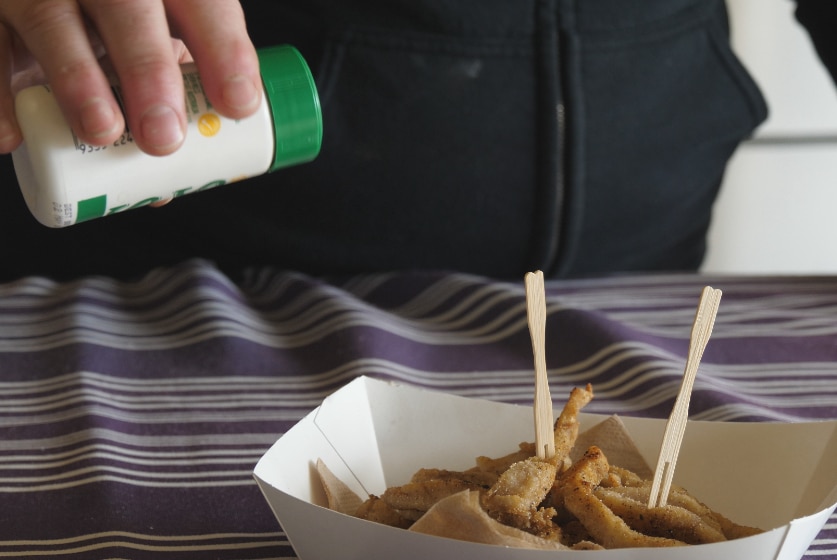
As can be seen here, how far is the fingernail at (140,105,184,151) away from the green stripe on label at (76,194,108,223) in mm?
48

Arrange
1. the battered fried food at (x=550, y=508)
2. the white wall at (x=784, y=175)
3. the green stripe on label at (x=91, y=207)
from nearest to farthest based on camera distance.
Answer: the battered fried food at (x=550, y=508)
the green stripe on label at (x=91, y=207)
the white wall at (x=784, y=175)

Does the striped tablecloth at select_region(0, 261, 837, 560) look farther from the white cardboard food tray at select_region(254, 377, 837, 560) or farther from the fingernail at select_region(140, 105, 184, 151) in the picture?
the fingernail at select_region(140, 105, 184, 151)

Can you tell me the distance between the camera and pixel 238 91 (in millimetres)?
484

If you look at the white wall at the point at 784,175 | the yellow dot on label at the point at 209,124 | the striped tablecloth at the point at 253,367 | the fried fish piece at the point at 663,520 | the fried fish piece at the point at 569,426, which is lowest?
the fried fish piece at the point at 663,520

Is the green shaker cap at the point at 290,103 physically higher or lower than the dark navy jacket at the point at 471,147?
lower

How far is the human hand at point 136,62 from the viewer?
0.46 meters

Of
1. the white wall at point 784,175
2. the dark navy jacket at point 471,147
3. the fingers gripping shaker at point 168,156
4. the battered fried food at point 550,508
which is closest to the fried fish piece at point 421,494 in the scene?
the battered fried food at point 550,508

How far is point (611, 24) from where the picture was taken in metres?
0.88

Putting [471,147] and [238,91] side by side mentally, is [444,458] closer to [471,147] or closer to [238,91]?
[238,91]

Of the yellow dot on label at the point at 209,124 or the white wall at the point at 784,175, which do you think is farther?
the white wall at the point at 784,175

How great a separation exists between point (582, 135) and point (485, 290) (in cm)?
18

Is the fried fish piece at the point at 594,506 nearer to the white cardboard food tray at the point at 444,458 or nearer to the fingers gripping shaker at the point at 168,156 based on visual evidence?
the white cardboard food tray at the point at 444,458

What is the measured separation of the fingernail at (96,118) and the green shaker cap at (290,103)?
94 millimetres

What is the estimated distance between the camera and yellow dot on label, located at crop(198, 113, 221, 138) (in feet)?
1.64
